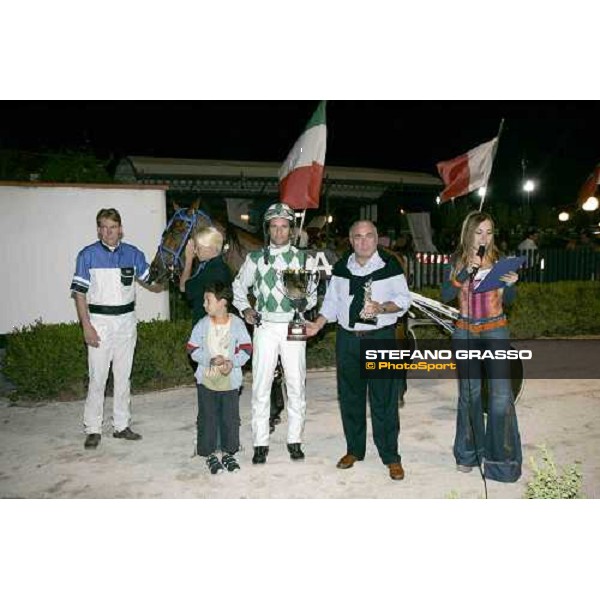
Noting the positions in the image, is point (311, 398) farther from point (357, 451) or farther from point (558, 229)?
point (558, 229)

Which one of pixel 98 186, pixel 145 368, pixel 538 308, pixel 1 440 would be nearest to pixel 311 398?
pixel 145 368

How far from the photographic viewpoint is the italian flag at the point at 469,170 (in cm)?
748

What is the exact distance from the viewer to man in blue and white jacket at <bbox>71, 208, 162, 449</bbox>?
17.4ft

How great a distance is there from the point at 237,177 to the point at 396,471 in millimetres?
10186

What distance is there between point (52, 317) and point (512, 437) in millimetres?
5861

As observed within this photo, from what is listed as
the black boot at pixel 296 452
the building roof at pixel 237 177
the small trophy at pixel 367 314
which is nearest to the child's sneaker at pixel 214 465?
the black boot at pixel 296 452

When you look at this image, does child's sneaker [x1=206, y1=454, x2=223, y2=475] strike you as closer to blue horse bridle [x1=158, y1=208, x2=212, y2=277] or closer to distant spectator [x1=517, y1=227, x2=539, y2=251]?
blue horse bridle [x1=158, y1=208, x2=212, y2=277]

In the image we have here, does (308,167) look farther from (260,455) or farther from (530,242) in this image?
(530,242)

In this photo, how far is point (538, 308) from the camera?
1069 centimetres

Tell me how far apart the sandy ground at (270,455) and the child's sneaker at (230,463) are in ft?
0.18

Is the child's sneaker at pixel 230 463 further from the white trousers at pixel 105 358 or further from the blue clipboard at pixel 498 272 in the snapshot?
the blue clipboard at pixel 498 272

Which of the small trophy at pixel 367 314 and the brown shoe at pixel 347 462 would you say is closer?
the small trophy at pixel 367 314

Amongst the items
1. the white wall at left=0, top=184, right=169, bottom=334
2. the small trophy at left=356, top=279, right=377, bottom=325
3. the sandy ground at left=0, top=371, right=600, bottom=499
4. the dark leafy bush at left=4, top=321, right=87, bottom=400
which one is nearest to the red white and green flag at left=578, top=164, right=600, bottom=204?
the sandy ground at left=0, top=371, right=600, bottom=499

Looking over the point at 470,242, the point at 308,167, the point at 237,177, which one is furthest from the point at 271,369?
the point at 237,177
